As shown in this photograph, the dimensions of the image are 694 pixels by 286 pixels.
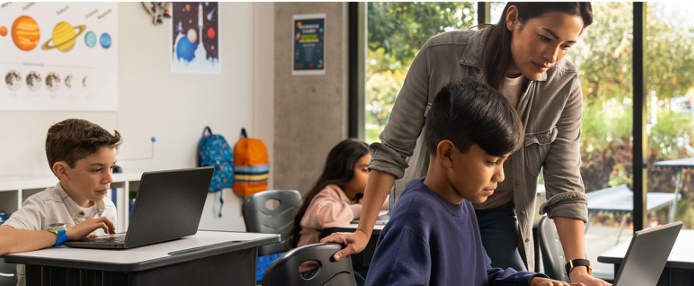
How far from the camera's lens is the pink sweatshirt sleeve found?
10.3 ft

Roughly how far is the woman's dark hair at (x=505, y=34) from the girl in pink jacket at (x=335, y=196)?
4.50ft

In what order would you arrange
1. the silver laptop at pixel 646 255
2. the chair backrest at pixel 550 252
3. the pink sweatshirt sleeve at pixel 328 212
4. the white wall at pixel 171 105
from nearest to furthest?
the silver laptop at pixel 646 255, the chair backrest at pixel 550 252, the pink sweatshirt sleeve at pixel 328 212, the white wall at pixel 171 105

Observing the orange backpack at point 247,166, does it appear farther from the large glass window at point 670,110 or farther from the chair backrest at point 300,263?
the chair backrest at point 300,263

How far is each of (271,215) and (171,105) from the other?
130 centimetres

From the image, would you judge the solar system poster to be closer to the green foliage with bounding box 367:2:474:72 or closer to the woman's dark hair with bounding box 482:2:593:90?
the green foliage with bounding box 367:2:474:72

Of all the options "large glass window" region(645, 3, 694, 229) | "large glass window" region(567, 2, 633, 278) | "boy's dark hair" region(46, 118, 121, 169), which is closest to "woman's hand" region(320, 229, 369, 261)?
"boy's dark hair" region(46, 118, 121, 169)

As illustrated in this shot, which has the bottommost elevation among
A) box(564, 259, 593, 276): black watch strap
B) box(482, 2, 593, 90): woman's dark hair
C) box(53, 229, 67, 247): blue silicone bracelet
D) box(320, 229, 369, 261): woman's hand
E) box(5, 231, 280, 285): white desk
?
box(5, 231, 280, 285): white desk

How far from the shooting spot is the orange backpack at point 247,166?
484cm

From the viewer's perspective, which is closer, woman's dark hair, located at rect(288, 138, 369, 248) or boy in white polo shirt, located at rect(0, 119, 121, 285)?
boy in white polo shirt, located at rect(0, 119, 121, 285)

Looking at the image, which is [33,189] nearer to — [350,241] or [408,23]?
[350,241]

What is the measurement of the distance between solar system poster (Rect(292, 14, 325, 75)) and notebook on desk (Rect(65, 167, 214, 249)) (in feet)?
9.27

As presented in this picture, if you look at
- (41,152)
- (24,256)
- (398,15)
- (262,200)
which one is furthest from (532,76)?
(398,15)

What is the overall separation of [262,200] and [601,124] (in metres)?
2.25

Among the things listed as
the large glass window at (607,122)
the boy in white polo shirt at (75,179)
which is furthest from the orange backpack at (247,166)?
the boy in white polo shirt at (75,179)
